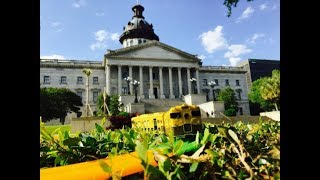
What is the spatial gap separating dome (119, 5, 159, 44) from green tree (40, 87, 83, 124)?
24.2m

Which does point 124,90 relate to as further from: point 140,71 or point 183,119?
point 183,119

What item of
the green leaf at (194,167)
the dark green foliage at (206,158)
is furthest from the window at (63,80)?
the green leaf at (194,167)

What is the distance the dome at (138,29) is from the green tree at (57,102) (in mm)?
24236

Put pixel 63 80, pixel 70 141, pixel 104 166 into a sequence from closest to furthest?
1. pixel 104 166
2. pixel 70 141
3. pixel 63 80

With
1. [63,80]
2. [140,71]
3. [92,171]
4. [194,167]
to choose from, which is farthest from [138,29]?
[194,167]

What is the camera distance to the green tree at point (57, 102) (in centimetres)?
4863

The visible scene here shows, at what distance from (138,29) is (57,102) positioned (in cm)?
3035

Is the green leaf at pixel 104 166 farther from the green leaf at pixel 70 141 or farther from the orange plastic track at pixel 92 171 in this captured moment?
the green leaf at pixel 70 141

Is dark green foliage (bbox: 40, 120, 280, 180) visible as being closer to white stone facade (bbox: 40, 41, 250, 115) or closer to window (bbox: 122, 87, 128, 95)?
white stone facade (bbox: 40, 41, 250, 115)

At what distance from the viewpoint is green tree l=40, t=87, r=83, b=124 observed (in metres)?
48.6

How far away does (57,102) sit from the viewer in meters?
50.6
